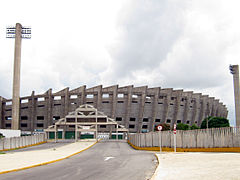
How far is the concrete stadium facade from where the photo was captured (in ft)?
241

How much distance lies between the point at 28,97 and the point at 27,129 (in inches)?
421

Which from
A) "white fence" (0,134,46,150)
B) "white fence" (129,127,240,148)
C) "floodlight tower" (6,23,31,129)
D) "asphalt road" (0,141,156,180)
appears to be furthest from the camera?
"floodlight tower" (6,23,31,129)

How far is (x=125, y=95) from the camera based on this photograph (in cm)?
7581

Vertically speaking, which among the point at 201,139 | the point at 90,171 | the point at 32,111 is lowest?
the point at 90,171

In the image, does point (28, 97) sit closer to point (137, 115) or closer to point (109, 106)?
point (109, 106)

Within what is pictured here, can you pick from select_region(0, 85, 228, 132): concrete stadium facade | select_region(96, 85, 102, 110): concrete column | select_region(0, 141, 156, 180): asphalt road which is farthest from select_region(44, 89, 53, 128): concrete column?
select_region(0, 141, 156, 180): asphalt road

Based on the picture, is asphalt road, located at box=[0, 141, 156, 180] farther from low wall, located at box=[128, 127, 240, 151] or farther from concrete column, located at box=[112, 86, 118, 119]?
concrete column, located at box=[112, 86, 118, 119]

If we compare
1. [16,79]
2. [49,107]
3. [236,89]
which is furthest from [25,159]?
[236,89]

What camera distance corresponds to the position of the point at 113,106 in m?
73.2

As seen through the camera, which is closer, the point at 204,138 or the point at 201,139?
the point at 204,138

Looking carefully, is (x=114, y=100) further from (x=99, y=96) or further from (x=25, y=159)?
(x=25, y=159)

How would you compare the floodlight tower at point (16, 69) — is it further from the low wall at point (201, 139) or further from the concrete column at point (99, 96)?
the low wall at point (201, 139)

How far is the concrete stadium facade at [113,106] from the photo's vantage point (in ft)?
241

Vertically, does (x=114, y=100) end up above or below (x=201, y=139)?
above
